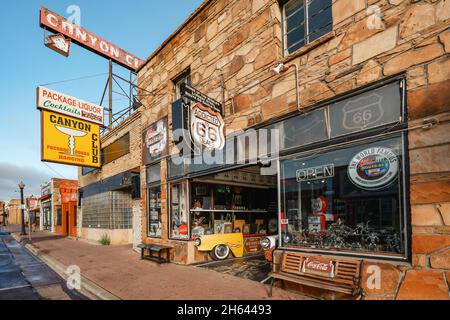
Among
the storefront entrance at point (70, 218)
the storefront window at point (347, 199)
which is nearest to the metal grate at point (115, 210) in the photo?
the storefront entrance at point (70, 218)

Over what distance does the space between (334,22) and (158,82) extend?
7.00m

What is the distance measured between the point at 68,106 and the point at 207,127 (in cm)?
838

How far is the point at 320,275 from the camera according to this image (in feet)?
16.7

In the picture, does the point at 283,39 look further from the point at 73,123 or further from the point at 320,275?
the point at 73,123

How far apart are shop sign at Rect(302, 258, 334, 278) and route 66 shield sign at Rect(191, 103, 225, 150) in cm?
338

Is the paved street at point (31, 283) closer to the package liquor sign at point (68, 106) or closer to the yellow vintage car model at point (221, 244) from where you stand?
the yellow vintage car model at point (221, 244)

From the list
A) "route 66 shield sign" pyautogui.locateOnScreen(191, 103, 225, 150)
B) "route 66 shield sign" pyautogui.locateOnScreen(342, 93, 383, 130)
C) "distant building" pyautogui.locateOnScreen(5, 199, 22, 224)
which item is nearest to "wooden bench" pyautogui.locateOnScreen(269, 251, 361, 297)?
"route 66 shield sign" pyautogui.locateOnScreen(342, 93, 383, 130)

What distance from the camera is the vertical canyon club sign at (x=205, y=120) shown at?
6.63 m

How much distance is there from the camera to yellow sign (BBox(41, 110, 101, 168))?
12.0 m

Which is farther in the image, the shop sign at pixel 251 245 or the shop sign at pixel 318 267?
the shop sign at pixel 251 245

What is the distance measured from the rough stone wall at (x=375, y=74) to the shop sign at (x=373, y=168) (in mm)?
343

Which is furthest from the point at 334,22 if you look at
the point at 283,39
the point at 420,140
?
the point at 420,140

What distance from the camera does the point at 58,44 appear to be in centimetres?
1424

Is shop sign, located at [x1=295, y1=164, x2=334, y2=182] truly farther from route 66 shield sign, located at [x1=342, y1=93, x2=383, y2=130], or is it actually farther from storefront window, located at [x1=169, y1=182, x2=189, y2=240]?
storefront window, located at [x1=169, y1=182, x2=189, y2=240]
